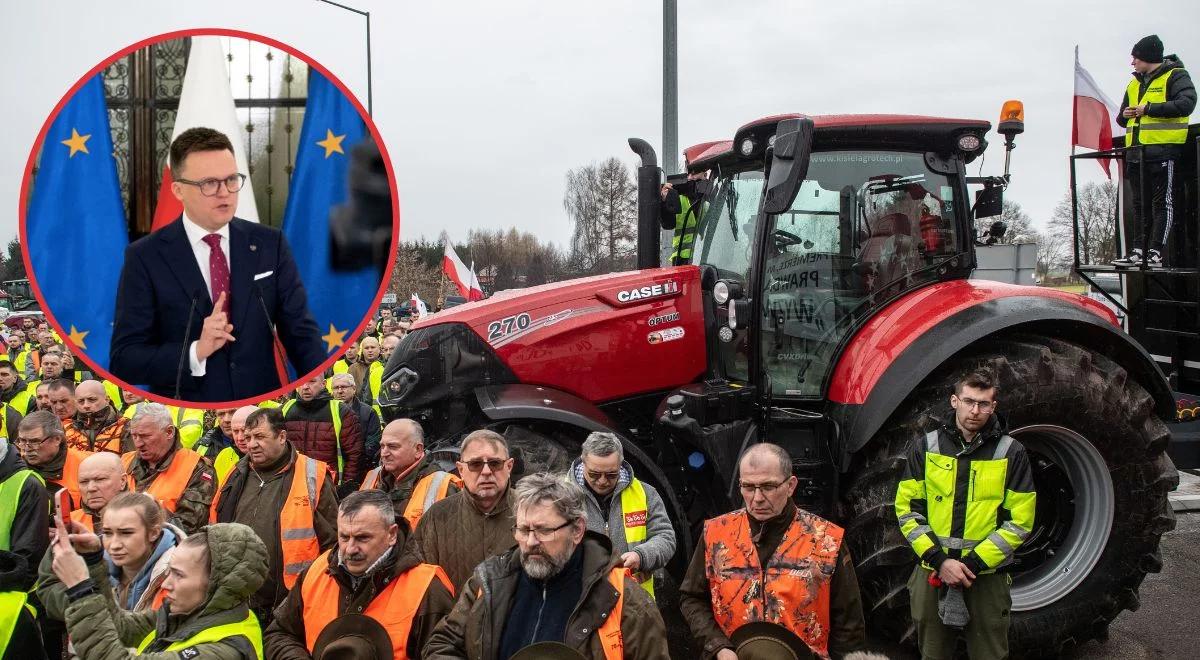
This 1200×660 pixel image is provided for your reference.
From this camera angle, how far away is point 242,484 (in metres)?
4.68

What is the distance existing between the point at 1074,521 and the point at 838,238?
1863 mm

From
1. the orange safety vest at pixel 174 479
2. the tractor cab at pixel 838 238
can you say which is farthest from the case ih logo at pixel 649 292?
the orange safety vest at pixel 174 479

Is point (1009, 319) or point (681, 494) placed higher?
point (1009, 319)

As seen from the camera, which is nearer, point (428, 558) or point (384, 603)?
point (384, 603)

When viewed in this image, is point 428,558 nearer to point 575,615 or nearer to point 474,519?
point 474,519

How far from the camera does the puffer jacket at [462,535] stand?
151 inches

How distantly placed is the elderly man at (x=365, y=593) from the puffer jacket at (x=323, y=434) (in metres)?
2.97

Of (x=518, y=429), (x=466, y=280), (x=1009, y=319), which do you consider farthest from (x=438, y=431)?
(x=466, y=280)

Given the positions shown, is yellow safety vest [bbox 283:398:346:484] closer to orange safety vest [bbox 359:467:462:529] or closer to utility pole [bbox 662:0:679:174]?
orange safety vest [bbox 359:467:462:529]

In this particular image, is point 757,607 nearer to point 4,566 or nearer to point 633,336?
point 633,336

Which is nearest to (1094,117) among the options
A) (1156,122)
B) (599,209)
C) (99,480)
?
(1156,122)

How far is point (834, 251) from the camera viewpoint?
4836 millimetres

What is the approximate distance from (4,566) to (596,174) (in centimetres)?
4014

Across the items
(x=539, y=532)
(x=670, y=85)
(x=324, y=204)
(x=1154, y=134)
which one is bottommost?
(x=539, y=532)
